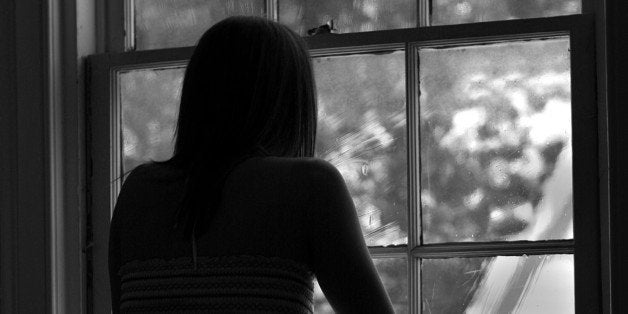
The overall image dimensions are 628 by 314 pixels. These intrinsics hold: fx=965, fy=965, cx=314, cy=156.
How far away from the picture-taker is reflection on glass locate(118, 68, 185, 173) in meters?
1.72

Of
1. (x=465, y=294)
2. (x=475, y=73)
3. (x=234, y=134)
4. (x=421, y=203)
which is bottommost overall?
(x=465, y=294)

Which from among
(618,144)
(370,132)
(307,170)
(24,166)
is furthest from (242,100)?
(24,166)

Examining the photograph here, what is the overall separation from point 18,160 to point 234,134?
637 millimetres

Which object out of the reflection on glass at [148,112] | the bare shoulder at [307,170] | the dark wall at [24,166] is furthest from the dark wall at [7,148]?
the bare shoulder at [307,170]

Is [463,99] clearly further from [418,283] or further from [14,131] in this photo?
[14,131]

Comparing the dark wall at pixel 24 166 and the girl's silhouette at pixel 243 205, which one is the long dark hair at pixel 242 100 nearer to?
the girl's silhouette at pixel 243 205

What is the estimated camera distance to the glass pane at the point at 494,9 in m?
1.50

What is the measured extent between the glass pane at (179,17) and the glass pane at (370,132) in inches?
7.8

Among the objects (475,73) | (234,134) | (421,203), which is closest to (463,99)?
(475,73)

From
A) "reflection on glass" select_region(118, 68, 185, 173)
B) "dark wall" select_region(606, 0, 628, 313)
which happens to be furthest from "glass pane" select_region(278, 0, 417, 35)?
"dark wall" select_region(606, 0, 628, 313)

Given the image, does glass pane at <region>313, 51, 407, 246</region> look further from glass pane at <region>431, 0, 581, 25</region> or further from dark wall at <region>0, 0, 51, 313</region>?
dark wall at <region>0, 0, 51, 313</region>

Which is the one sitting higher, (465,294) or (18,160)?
(18,160)

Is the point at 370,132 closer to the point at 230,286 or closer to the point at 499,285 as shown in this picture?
the point at 499,285

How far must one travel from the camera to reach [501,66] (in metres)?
1.51
